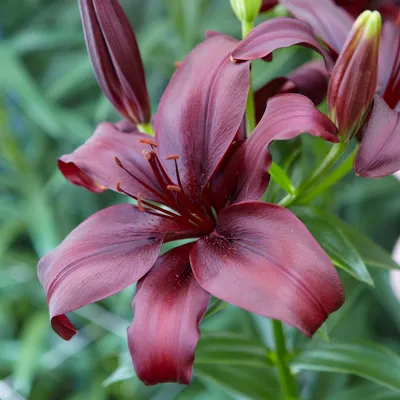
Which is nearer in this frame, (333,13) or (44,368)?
(333,13)

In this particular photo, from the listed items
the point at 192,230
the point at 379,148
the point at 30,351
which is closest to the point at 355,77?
the point at 379,148

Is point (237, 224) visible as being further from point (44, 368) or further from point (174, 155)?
point (44, 368)

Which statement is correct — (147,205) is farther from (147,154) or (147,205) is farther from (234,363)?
(234,363)

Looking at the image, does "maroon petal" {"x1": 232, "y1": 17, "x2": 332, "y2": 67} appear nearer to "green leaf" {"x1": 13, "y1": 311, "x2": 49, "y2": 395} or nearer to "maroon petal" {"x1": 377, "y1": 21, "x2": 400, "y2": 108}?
"maroon petal" {"x1": 377, "y1": 21, "x2": 400, "y2": 108}

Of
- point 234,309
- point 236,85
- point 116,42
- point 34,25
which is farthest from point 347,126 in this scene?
point 34,25

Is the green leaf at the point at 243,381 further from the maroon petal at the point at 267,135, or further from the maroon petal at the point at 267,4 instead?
the maroon petal at the point at 267,4

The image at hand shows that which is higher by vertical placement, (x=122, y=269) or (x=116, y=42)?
(x=116, y=42)
